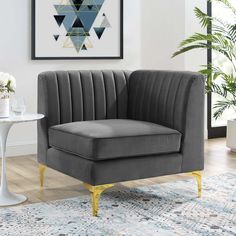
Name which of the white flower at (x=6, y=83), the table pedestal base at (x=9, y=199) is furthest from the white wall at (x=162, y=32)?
the table pedestal base at (x=9, y=199)

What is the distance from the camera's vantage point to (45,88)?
12.9 feet

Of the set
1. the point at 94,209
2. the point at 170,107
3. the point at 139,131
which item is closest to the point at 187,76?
the point at 170,107

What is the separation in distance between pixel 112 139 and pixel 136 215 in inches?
19.3

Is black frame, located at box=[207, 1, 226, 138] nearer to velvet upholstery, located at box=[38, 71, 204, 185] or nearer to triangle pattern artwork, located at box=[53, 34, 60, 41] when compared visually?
triangle pattern artwork, located at box=[53, 34, 60, 41]

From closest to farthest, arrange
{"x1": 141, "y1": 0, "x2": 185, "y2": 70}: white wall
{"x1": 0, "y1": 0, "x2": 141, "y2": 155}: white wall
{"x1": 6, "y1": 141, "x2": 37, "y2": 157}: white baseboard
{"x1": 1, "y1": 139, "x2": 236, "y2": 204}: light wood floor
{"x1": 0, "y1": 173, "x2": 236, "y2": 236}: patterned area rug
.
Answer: {"x1": 0, "y1": 173, "x2": 236, "y2": 236}: patterned area rug
{"x1": 1, "y1": 139, "x2": 236, "y2": 204}: light wood floor
{"x1": 0, "y1": 0, "x2": 141, "y2": 155}: white wall
{"x1": 6, "y1": 141, "x2": 37, "y2": 157}: white baseboard
{"x1": 141, "y1": 0, "x2": 185, "y2": 70}: white wall

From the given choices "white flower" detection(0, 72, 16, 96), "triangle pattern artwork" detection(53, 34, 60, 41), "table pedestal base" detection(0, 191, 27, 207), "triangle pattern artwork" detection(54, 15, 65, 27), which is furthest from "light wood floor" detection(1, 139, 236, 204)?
"triangle pattern artwork" detection(54, 15, 65, 27)

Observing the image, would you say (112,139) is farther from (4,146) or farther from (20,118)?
(4,146)

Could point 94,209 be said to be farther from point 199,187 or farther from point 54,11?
point 54,11

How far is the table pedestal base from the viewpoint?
3.64m

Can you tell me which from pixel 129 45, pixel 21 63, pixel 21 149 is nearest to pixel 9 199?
pixel 21 149

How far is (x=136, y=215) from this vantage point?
3.41 meters

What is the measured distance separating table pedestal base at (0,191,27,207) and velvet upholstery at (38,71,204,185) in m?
0.31

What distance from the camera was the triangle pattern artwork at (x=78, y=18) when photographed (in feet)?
17.3

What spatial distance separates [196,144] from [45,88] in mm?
1137
